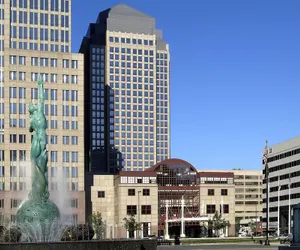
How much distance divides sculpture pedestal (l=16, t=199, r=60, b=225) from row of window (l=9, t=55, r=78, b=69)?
257ft

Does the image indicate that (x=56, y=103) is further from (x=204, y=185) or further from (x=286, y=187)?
(x=286, y=187)

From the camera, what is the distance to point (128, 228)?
140 metres

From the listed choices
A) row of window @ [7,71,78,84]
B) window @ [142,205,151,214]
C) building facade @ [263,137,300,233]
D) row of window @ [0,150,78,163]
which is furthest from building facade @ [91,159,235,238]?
row of window @ [7,71,78,84]

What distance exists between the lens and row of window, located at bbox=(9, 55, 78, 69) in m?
144

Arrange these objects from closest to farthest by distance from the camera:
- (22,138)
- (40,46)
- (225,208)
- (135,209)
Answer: (22,138)
(135,209)
(40,46)
(225,208)

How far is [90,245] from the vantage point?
41875 millimetres

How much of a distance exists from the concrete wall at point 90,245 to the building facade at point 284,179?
12198 centimetres

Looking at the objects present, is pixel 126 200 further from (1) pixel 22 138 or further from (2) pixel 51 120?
(1) pixel 22 138

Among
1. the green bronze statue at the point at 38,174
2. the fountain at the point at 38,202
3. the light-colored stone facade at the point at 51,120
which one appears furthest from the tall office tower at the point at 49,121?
the green bronze statue at the point at 38,174

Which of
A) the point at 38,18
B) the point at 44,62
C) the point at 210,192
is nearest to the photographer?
the point at 44,62

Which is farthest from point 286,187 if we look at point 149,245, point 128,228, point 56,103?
point 149,245

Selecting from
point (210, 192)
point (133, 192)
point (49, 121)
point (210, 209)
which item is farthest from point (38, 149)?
point (210, 209)

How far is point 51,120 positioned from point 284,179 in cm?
6836

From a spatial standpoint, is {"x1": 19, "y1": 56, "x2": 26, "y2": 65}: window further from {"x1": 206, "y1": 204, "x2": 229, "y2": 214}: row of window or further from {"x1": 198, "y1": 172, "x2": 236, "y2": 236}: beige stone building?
{"x1": 206, "y1": 204, "x2": 229, "y2": 214}: row of window
